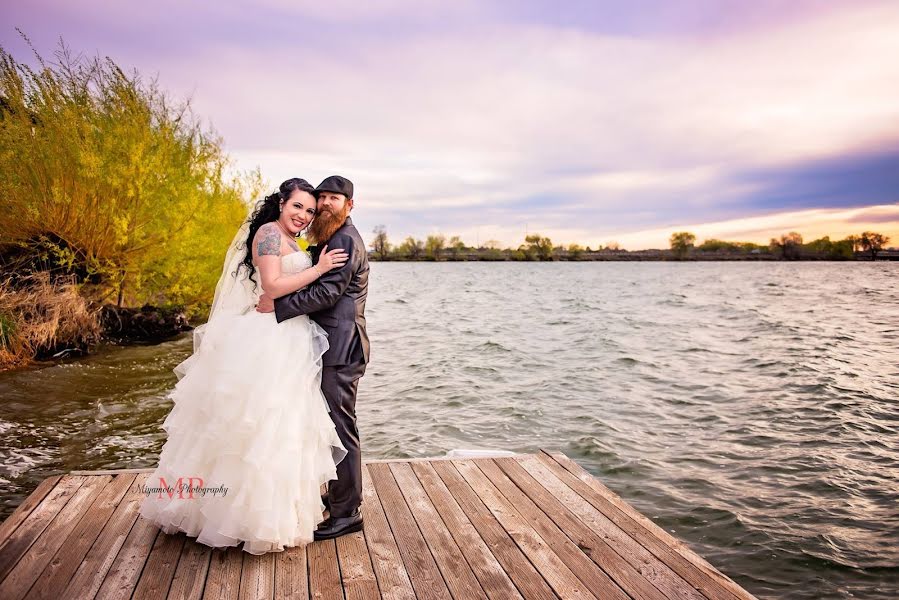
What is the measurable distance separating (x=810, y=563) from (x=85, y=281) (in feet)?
50.0

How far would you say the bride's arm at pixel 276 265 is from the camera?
143 inches

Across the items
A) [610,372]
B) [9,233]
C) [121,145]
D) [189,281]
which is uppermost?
[121,145]

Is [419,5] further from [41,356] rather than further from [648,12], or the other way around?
[41,356]

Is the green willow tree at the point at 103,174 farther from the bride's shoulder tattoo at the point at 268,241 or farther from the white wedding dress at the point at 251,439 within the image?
the white wedding dress at the point at 251,439

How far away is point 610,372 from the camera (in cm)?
1488

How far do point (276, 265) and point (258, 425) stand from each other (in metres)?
1.04

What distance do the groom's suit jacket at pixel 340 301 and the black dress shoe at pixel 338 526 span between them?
1.10m

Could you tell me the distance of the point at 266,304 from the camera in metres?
3.73

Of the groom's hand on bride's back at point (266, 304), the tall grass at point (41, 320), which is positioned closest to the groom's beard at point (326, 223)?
the groom's hand on bride's back at point (266, 304)

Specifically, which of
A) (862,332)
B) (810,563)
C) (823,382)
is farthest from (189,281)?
(862,332)

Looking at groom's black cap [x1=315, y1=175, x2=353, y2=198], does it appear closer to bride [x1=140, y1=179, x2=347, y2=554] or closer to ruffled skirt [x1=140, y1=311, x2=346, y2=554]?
bride [x1=140, y1=179, x2=347, y2=554]

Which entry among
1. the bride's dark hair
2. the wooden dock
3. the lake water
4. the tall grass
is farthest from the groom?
the tall grass

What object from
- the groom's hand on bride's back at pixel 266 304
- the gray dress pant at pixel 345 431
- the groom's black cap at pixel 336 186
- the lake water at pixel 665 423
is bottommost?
the lake water at pixel 665 423

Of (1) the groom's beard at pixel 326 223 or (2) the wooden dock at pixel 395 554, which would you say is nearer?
(2) the wooden dock at pixel 395 554
